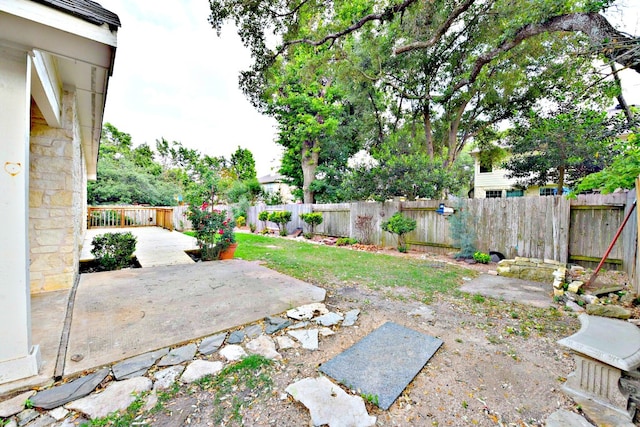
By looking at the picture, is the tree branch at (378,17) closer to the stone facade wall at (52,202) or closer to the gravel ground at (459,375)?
the stone facade wall at (52,202)

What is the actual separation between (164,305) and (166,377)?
132 cm

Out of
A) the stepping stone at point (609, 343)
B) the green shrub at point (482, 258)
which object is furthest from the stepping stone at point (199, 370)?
the green shrub at point (482, 258)

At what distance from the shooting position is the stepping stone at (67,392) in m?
1.43

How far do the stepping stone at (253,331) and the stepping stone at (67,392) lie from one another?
1.02 meters

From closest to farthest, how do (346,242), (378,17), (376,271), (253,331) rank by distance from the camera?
(253,331)
(376,271)
(378,17)
(346,242)

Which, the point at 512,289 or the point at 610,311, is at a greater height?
the point at 610,311

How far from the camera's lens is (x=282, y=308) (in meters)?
2.85

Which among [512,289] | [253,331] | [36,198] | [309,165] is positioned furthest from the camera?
[309,165]

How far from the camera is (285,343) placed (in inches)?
87.0

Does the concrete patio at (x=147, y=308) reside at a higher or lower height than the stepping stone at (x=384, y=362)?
higher

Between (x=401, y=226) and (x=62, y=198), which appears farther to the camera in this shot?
(x=401, y=226)

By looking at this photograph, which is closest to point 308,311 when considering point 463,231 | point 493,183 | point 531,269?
point 531,269

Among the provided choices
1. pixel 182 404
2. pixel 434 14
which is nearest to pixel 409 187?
pixel 434 14

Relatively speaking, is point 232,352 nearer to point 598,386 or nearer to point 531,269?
point 598,386
